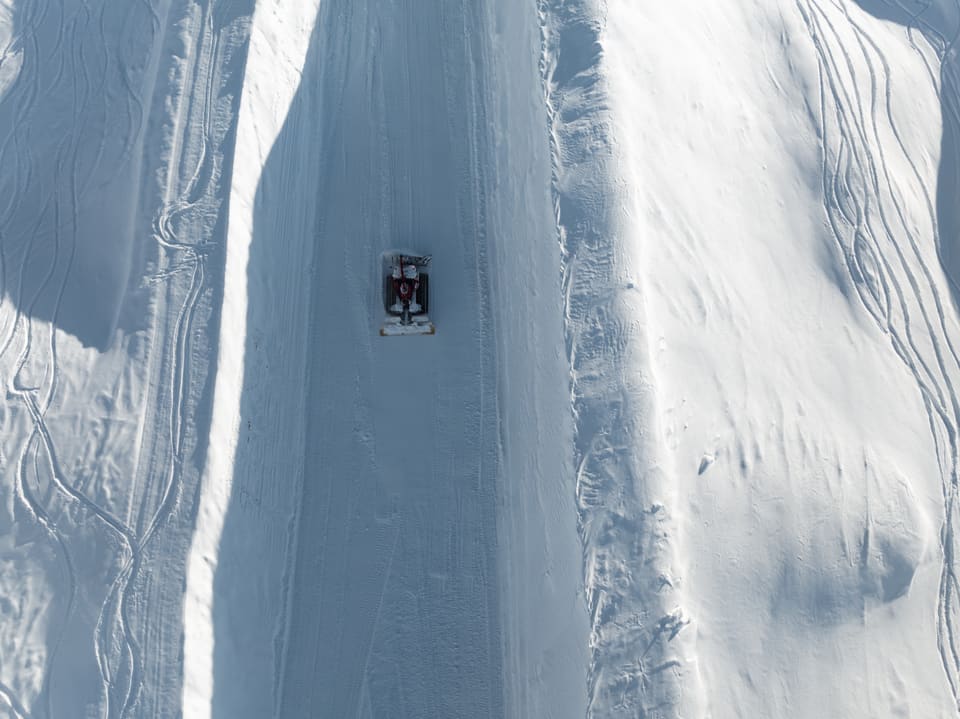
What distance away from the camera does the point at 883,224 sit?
7699 mm

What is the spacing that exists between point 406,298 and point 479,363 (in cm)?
110

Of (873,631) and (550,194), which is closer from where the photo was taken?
(873,631)

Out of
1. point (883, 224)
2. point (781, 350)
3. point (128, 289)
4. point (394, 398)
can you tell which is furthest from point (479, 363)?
point (883, 224)

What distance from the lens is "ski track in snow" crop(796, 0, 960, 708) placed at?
7223 millimetres

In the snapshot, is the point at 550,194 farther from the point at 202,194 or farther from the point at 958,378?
the point at 958,378

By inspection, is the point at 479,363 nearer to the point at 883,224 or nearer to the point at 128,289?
the point at 128,289

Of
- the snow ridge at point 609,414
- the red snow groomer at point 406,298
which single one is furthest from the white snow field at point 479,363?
the red snow groomer at point 406,298

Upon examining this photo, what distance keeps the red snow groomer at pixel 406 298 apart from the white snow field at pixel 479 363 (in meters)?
0.19

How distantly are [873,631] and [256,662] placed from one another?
613 centimetres

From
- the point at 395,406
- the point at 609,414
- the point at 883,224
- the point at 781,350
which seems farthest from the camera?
the point at 883,224

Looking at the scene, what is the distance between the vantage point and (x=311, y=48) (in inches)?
322

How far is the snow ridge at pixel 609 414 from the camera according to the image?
6137 millimetres

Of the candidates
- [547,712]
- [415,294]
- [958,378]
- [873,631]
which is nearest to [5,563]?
[415,294]

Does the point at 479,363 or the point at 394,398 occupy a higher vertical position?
the point at 479,363
